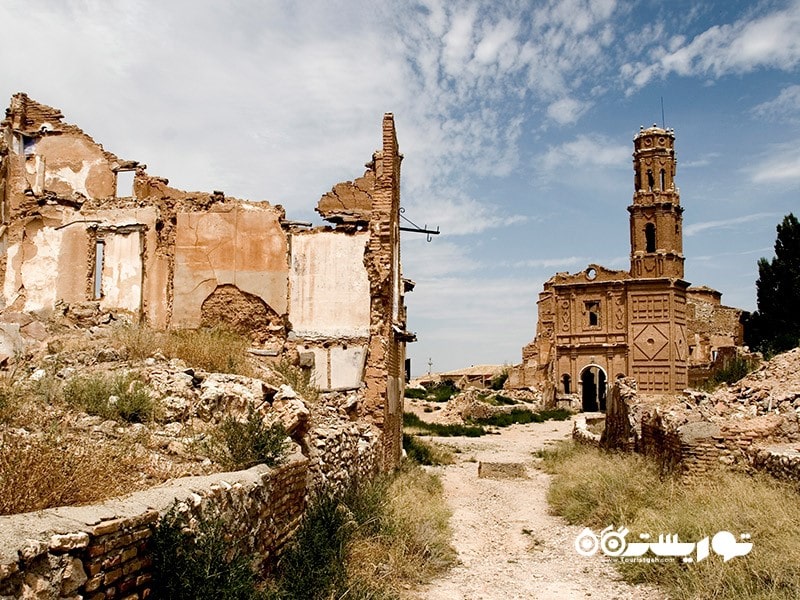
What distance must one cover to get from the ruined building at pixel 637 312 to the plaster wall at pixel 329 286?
101ft

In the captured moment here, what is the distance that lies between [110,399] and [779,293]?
4635 centimetres

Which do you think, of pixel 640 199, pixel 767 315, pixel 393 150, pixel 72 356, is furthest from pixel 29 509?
pixel 767 315

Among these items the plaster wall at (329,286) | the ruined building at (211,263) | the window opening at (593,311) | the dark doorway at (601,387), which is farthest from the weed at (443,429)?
the window opening at (593,311)

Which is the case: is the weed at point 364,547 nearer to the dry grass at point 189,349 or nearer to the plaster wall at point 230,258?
the dry grass at point 189,349

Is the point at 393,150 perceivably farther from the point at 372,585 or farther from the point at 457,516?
the point at 372,585

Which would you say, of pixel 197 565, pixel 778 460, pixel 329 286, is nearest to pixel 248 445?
pixel 197 565

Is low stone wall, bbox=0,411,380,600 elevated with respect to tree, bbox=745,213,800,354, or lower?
lower

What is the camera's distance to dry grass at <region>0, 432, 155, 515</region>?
4.17 metres

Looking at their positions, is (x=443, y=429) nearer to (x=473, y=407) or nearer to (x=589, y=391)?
(x=473, y=407)

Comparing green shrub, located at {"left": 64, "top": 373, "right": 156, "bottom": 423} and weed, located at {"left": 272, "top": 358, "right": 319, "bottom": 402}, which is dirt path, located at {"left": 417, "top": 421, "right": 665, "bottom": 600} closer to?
weed, located at {"left": 272, "top": 358, "right": 319, "bottom": 402}

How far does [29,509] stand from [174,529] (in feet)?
2.65

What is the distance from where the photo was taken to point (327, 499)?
26.4ft

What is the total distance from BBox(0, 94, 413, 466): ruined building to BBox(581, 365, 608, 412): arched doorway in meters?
30.8

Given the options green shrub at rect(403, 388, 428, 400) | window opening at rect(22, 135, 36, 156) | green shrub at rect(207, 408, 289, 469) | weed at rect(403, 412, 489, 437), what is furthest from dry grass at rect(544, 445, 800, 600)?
green shrub at rect(403, 388, 428, 400)
